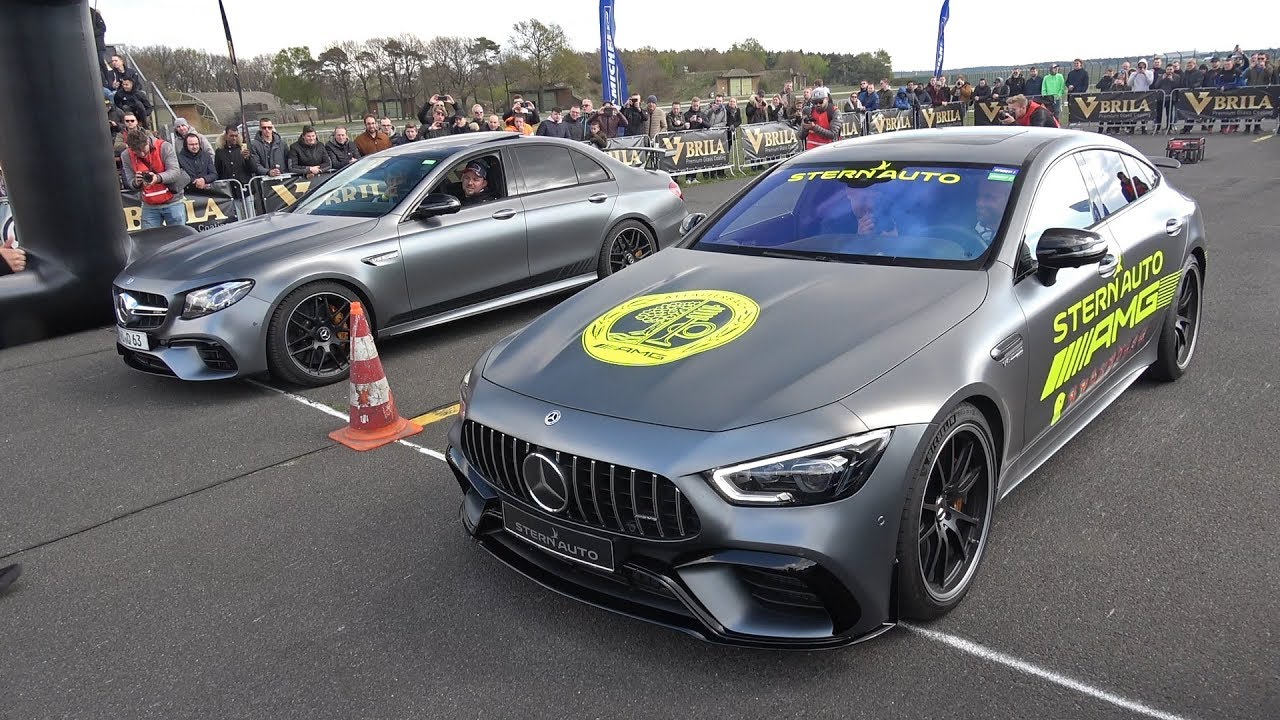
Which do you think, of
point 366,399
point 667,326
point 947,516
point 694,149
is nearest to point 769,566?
point 947,516

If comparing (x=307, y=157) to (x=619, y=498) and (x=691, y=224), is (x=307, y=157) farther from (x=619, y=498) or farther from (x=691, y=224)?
(x=619, y=498)

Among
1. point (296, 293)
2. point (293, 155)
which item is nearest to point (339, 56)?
point (293, 155)

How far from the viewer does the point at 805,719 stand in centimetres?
270

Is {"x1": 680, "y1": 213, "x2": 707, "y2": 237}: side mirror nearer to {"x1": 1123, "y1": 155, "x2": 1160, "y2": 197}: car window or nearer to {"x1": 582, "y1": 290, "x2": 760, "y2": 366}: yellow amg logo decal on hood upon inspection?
{"x1": 582, "y1": 290, "x2": 760, "y2": 366}: yellow amg logo decal on hood

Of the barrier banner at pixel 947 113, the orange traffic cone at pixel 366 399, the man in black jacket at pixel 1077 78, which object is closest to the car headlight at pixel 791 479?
the orange traffic cone at pixel 366 399

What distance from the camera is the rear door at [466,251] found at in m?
6.69

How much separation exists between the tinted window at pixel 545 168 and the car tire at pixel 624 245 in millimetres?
606

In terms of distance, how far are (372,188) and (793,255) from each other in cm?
419

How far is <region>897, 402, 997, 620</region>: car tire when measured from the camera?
2811 mm

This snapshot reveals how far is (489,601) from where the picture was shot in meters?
3.43

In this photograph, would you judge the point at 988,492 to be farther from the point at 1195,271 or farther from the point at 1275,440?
the point at 1195,271

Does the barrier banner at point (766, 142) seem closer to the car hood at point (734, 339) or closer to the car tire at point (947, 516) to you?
the car hood at point (734, 339)

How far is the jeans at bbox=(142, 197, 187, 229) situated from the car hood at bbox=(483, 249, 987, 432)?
8.44 meters

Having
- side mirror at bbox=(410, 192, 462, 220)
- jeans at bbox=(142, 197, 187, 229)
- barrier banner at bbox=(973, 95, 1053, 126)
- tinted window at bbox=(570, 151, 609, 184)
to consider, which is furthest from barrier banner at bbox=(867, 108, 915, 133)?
side mirror at bbox=(410, 192, 462, 220)
